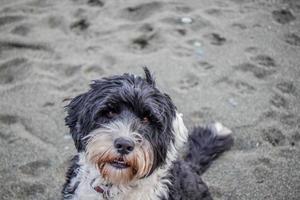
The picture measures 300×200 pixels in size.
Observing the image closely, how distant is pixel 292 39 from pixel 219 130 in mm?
2091

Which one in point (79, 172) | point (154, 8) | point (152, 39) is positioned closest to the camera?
point (79, 172)

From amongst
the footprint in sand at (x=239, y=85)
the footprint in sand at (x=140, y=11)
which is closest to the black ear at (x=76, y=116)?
the footprint in sand at (x=239, y=85)

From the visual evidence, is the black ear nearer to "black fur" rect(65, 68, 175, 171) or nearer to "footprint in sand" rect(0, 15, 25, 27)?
"black fur" rect(65, 68, 175, 171)

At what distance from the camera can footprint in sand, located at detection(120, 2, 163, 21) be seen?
5883 millimetres

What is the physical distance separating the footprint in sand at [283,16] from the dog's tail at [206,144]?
7.66 feet

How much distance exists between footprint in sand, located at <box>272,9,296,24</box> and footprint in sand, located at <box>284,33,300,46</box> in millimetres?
294

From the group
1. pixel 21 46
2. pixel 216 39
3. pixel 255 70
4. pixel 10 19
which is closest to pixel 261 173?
pixel 255 70

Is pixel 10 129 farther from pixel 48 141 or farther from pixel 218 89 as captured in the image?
pixel 218 89

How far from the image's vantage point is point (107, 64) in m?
5.17

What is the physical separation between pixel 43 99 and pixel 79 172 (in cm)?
172

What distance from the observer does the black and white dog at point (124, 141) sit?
9.40ft

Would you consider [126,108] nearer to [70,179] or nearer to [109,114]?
[109,114]

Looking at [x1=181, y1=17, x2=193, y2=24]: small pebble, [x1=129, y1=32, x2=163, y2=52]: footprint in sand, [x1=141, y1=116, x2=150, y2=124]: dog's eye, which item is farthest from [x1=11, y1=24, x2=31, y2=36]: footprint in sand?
[x1=141, y1=116, x2=150, y2=124]: dog's eye

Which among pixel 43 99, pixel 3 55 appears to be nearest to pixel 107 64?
pixel 43 99
